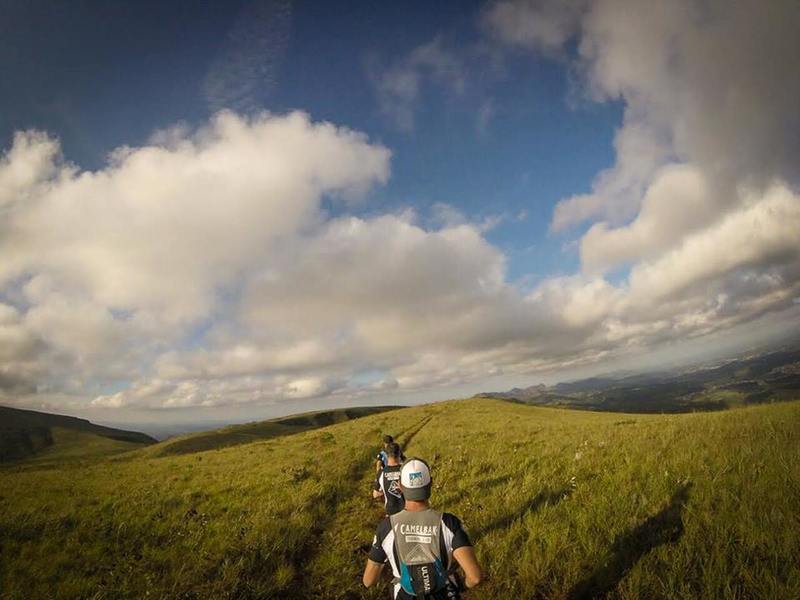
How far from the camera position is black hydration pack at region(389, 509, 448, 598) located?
4383 mm

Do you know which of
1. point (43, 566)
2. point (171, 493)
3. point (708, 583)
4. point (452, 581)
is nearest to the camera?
point (452, 581)

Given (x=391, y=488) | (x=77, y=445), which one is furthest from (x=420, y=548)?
(x=77, y=445)

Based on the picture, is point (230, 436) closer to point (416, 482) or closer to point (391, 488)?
point (391, 488)

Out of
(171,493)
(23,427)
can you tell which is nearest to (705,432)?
(171,493)

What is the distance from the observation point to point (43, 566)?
8266 mm

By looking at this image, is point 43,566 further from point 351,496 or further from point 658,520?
point 658,520

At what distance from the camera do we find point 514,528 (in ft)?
26.2

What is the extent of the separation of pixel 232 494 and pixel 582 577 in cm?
1320

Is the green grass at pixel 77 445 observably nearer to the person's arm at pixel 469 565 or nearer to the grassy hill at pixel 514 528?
the grassy hill at pixel 514 528

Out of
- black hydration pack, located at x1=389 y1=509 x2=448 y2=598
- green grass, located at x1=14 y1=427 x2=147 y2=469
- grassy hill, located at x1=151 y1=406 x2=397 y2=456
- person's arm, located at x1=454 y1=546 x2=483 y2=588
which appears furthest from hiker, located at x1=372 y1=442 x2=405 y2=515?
green grass, located at x1=14 y1=427 x2=147 y2=469

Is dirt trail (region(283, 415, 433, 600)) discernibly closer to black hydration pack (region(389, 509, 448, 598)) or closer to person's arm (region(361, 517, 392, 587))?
person's arm (region(361, 517, 392, 587))

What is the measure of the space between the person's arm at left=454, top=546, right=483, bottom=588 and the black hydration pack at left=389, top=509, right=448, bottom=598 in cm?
24

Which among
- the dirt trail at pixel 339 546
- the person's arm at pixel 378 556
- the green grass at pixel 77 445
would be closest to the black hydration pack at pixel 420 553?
the person's arm at pixel 378 556

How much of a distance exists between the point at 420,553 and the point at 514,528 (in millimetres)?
4543
